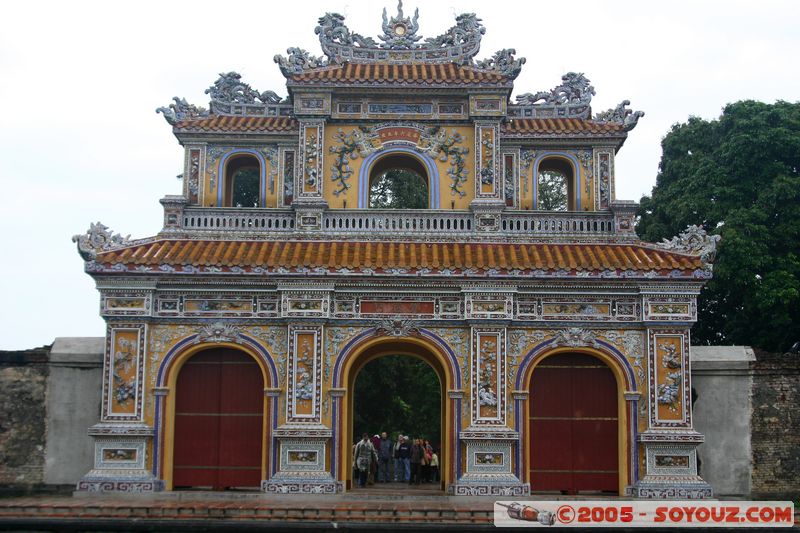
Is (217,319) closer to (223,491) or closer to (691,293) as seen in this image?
(223,491)

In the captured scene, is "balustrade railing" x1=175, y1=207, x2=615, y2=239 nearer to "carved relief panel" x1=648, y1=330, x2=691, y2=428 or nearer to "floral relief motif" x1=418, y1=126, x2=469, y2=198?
"floral relief motif" x1=418, y1=126, x2=469, y2=198

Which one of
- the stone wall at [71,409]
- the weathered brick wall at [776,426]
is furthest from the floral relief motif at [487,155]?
the stone wall at [71,409]

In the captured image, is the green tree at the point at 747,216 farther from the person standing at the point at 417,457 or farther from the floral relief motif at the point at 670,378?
the person standing at the point at 417,457

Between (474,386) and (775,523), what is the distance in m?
7.01

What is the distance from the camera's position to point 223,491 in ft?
74.1

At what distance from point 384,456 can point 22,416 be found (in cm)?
935

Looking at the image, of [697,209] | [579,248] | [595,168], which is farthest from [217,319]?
[697,209]

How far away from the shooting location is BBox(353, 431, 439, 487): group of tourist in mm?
25219

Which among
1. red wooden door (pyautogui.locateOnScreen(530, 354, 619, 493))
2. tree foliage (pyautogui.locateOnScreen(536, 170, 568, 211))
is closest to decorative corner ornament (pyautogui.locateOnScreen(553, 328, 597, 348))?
red wooden door (pyautogui.locateOnScreen(530, 354, 619, 493))

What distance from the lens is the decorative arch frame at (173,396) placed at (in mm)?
22359

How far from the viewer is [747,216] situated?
29.8 metres

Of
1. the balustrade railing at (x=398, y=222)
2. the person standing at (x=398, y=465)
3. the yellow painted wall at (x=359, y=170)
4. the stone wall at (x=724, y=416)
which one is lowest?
the person standing at (x=398, y=465)

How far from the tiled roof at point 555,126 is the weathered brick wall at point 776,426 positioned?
23.3 feet

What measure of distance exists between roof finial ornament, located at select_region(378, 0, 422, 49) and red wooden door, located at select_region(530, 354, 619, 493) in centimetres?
983
